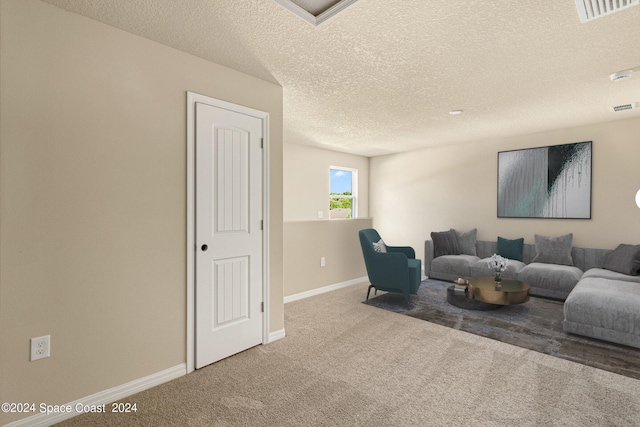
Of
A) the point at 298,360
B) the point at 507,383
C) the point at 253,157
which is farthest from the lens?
the point at 253,157

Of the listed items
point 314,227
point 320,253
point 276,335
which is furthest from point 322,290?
point 276,335

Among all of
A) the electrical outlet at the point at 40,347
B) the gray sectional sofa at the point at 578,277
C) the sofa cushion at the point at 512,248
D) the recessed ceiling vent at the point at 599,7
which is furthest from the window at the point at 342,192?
the electrical outlet at the point at 40,347

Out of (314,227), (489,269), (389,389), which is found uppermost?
(314,227)

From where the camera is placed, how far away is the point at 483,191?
5.68 metres

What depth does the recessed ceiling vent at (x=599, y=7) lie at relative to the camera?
1.88 metres

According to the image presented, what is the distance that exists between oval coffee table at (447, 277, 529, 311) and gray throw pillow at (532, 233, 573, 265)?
1.01 meters

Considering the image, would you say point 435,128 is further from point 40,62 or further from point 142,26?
point 40,62

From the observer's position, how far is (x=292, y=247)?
4582mm

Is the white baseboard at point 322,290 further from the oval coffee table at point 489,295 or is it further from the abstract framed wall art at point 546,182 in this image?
Result: the abstract framed wall art at point 546,182

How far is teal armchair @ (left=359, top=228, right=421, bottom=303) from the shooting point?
13.5 feet

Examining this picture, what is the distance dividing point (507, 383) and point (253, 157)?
2.75 meters

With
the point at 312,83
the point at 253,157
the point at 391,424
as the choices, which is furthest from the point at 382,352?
the point at 312,83

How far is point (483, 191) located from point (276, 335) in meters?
4.52

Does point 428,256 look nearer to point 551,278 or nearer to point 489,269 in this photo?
point 489,269
